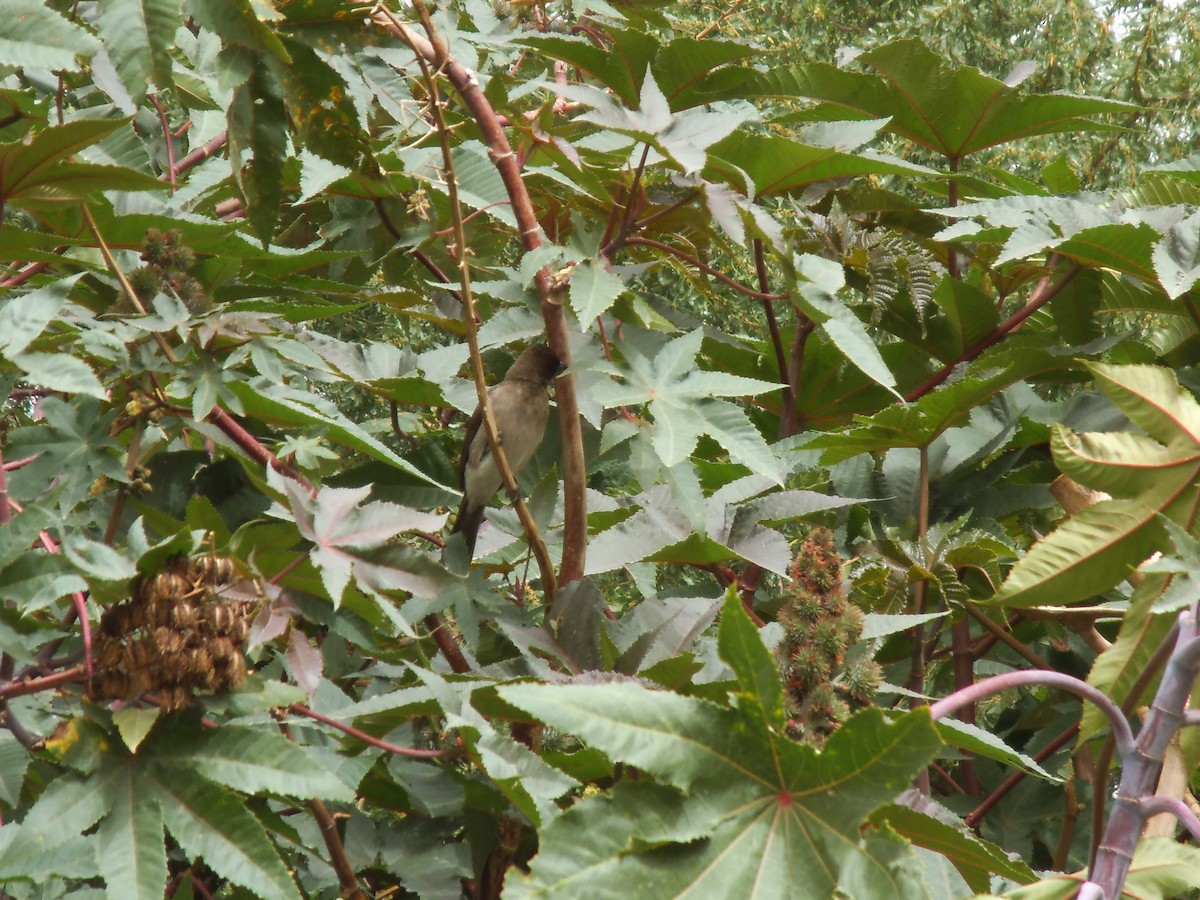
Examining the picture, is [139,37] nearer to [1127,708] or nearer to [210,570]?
[210,570]

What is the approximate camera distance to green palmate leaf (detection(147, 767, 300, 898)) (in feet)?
3.43

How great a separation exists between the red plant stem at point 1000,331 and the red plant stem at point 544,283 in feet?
2.50

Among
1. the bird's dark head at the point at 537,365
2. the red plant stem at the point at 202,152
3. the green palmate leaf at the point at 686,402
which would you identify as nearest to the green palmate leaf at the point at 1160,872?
the green palmate leaf at the point at 686,402

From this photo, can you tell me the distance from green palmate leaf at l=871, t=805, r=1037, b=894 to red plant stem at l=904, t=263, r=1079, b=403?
3.07ft

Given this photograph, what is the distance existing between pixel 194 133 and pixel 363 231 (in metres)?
0.32

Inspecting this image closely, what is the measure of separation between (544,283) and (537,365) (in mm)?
825

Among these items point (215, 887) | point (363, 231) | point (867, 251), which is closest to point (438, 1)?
point (363, 231)

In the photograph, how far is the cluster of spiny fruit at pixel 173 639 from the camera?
106 cm

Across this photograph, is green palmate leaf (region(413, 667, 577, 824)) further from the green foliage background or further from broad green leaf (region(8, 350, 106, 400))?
broad green leaf (region(8, 350, 106, 400))

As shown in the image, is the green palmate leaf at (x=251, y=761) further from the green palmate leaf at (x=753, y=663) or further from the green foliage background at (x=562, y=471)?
the green palmate leaf at (x=753, y=663)

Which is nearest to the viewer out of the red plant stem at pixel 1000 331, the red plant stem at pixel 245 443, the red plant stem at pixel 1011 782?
the red plant stem at pixel 245 443

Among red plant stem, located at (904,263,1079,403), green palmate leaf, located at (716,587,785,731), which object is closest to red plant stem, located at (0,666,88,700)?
green palmate leaf, located at (716,587,785,731)

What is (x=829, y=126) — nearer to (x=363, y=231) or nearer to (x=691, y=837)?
(x=363, y=231)

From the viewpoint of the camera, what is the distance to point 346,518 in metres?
1.24
